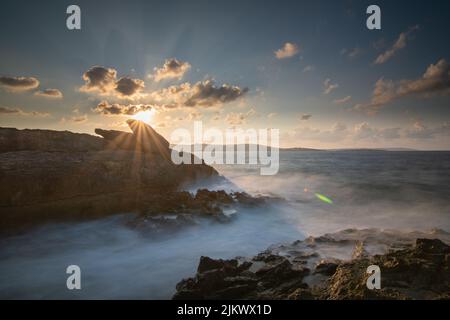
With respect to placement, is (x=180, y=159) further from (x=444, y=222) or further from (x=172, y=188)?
(x=444, y=222)

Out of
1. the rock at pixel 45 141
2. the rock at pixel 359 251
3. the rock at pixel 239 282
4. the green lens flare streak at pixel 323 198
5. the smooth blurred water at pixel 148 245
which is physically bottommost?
the smooth blurred water at pixel 148 245

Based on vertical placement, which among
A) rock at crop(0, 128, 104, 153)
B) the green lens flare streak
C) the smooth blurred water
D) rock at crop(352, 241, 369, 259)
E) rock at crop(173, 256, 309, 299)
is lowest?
the smooth blurred water

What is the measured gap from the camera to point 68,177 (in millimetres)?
12969

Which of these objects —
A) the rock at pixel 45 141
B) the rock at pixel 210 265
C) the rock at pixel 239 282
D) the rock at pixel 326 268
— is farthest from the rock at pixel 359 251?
the rock at pixel 45 141

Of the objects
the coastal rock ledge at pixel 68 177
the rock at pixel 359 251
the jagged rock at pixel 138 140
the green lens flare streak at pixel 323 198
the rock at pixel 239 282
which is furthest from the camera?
the jagged rock at pixel 138 140

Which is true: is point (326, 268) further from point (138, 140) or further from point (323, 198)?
point (138, 140)

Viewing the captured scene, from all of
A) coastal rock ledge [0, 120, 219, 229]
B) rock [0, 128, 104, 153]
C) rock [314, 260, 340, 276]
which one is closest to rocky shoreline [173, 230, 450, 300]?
rock [314, 260, 340, 276]

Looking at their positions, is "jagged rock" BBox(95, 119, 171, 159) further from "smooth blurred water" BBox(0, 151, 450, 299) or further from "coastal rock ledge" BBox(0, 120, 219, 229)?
"smooth blurred water" BBox(0, 151, 450, 299)

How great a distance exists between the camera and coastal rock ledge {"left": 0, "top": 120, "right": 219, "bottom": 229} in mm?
11469

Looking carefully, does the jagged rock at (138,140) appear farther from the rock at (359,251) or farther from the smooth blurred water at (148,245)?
the rock at (359,251)

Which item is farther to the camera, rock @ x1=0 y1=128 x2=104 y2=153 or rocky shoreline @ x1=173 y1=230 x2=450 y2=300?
rock @ x1=0 y1=128 x2=104 y2=153

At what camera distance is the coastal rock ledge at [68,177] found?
11469 millimetres

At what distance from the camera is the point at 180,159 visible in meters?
26.3
